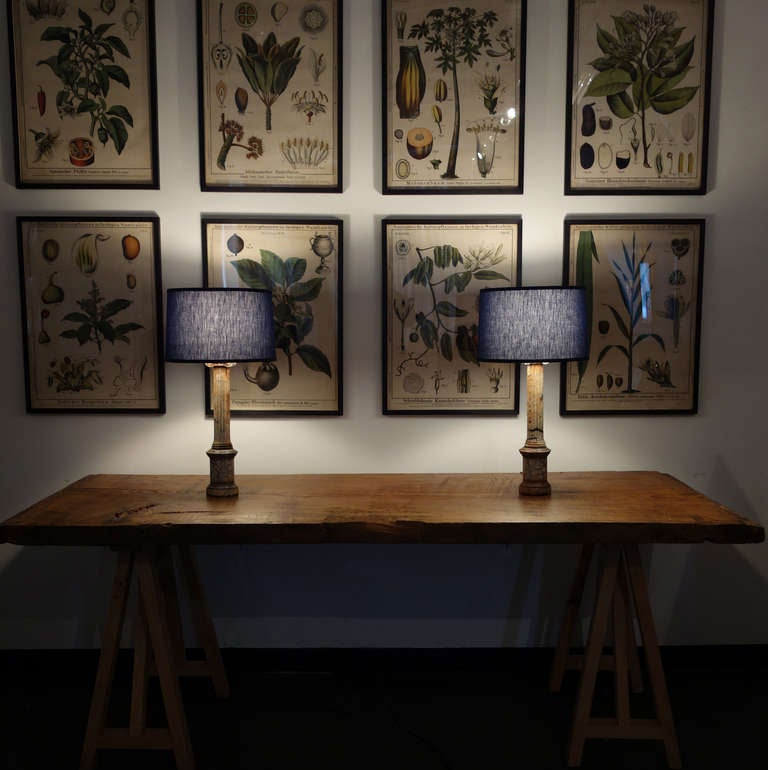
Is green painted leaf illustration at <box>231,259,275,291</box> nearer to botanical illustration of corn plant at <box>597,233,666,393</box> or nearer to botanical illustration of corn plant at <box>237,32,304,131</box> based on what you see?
botanical illustration of corn plant at <box>237,32,304,131</box>

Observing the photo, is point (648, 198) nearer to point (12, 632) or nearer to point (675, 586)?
point (675, 586)

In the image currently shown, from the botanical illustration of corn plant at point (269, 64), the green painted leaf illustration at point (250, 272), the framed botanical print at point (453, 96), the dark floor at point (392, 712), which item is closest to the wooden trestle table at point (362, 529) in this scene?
the dark floor at point (392, 712)

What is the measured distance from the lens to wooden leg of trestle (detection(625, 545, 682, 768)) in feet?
5.45

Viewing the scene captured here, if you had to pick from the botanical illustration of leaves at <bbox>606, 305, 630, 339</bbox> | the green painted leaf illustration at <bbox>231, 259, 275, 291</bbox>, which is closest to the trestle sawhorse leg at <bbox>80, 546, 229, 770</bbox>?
the green painted leaf illustration at <bbox>231, 259, 275, 291</bbox>

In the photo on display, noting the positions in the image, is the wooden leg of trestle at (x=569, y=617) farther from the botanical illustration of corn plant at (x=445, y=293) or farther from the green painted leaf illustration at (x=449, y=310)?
the green painted leaf illustration at (x=449, y=310)

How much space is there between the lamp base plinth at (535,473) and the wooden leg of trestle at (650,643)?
282 mm

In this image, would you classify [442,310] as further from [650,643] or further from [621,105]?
[650,643]

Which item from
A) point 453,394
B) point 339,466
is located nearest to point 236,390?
point 339,466

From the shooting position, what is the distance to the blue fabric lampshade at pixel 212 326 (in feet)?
5.54

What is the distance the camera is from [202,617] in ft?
6.40

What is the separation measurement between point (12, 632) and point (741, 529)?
2.38 m

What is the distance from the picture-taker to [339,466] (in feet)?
7.07

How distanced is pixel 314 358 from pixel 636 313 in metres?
1.12

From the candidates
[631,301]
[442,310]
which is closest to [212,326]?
[442,310]
